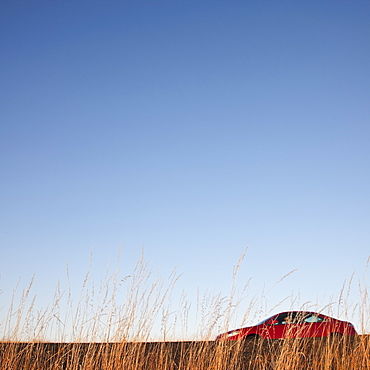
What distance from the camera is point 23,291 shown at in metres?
5.43

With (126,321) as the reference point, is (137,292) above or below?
above

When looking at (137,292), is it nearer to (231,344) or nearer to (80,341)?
(80,341)

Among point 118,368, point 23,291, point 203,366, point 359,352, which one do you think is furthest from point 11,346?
point 359,352

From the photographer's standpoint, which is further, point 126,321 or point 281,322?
point 281,322

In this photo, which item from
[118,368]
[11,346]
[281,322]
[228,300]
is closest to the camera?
[118,368]

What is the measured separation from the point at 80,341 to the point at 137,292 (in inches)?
34.2

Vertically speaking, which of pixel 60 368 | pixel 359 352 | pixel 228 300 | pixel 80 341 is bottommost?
pixel 60 368

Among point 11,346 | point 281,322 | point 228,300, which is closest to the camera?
point 11,346

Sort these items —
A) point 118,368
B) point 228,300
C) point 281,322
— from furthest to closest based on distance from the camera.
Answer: point 281,322
point 228,300
point 118,368

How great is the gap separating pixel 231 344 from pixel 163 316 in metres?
0.91

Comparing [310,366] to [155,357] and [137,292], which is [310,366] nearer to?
[155,357]

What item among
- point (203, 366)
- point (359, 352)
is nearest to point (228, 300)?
point (203, 366)

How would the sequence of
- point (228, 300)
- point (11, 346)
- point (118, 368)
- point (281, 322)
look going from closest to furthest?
point (118, 368), point (11, 346), point (228, 300), point (281, 322)

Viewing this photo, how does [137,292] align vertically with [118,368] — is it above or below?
above
